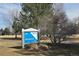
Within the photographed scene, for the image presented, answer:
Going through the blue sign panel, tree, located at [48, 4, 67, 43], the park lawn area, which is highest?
tree, located at [48, 4, 67, 43]

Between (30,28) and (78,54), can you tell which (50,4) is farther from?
(78,54)

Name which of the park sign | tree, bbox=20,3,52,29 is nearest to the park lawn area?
the park sign

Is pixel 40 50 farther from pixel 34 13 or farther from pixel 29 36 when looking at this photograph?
pixel 34 13

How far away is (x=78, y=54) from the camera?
342cm

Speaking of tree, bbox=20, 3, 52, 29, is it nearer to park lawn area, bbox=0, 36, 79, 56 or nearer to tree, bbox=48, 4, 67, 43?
tree, bbox=48, 4, 67, 43

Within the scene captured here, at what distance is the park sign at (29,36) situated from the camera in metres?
3.44

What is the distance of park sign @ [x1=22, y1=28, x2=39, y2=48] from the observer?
3438mm

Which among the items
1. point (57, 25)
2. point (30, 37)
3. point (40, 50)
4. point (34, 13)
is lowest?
point (40, 50)

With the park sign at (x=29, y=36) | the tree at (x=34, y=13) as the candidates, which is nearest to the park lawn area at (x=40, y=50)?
the park sign at (x=29, y=36)

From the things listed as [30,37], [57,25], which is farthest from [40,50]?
[57,25]

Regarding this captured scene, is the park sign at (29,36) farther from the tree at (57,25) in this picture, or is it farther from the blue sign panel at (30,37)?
the tree at (57,25)

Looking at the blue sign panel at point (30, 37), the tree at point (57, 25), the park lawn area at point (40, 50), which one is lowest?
the park lawn area at point (40, 50)

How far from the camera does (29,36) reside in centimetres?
345

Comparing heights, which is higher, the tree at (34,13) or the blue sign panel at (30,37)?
the tree at (34,13)
